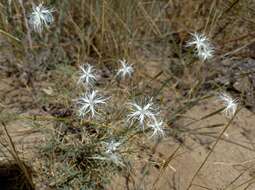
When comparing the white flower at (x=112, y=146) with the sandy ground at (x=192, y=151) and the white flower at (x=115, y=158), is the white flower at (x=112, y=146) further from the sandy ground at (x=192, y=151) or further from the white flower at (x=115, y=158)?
the sandy ground at (x=192, y=151)

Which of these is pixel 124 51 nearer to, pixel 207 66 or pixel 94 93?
pixel 207 66

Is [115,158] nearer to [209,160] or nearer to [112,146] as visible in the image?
[112,146]

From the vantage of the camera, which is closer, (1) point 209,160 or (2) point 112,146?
(2) point 112,146

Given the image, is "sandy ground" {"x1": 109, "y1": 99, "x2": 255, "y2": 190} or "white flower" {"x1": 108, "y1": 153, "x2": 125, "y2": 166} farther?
"sandy ground" {"x1": 109, "y1": 99, "x2": 255, "y2": 190}

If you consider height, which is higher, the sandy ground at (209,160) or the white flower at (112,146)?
the white flower at (112,146)

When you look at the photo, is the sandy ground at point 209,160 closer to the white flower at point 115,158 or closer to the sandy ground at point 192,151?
the sandy ground at point 192,151

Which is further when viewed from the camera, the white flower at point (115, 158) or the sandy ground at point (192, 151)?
the sandy ground at point (192, 151)

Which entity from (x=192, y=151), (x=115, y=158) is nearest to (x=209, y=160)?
(x=192, y=151)

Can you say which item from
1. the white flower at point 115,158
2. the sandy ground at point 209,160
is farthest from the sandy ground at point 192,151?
the white flower at point 115,158

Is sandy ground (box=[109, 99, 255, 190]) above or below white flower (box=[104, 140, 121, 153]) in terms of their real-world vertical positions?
below

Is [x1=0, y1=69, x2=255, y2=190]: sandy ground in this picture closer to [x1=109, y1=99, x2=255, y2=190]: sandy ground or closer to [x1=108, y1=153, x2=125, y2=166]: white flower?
[x1=109, y1=99, x2=255, y2=190]: sandy ground

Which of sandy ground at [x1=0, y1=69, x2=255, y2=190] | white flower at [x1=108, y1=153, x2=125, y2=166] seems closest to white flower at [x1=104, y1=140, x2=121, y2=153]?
white flower at [x1=108, y1=153, x2=125, y2=166]
